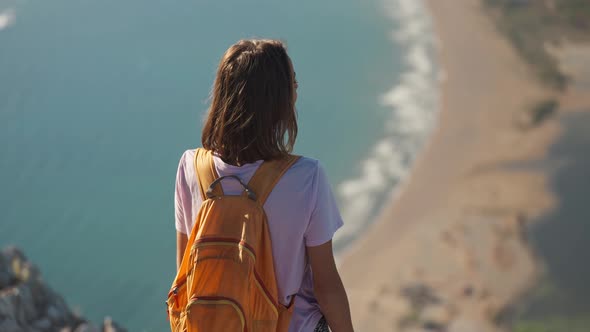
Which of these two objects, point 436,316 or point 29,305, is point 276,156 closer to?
point 29,305

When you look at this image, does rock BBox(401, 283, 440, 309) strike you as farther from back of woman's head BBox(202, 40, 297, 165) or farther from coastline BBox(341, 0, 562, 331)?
back of woman's head BBox(202, 40, 297, 165)

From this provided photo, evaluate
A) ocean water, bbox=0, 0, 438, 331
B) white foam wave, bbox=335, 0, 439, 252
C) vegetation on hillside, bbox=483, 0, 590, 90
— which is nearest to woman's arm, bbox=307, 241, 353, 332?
ocean water, bbox=0, 0, 438, 331

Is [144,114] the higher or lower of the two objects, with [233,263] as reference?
higher

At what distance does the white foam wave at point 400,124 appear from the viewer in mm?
6523

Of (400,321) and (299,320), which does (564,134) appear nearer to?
(400,321)

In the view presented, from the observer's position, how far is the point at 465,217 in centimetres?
637

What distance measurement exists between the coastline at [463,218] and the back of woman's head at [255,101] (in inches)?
164

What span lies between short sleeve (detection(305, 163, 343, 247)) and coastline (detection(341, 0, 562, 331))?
4.07 metres

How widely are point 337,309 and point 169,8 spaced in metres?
7.51

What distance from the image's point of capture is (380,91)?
7852 mm

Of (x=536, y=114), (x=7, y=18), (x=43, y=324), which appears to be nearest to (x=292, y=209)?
(x=43, y=324)

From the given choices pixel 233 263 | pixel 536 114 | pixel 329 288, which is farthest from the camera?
pixel 536 114

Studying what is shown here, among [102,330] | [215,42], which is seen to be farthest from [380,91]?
[102,330]

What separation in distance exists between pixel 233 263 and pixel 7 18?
740cm
